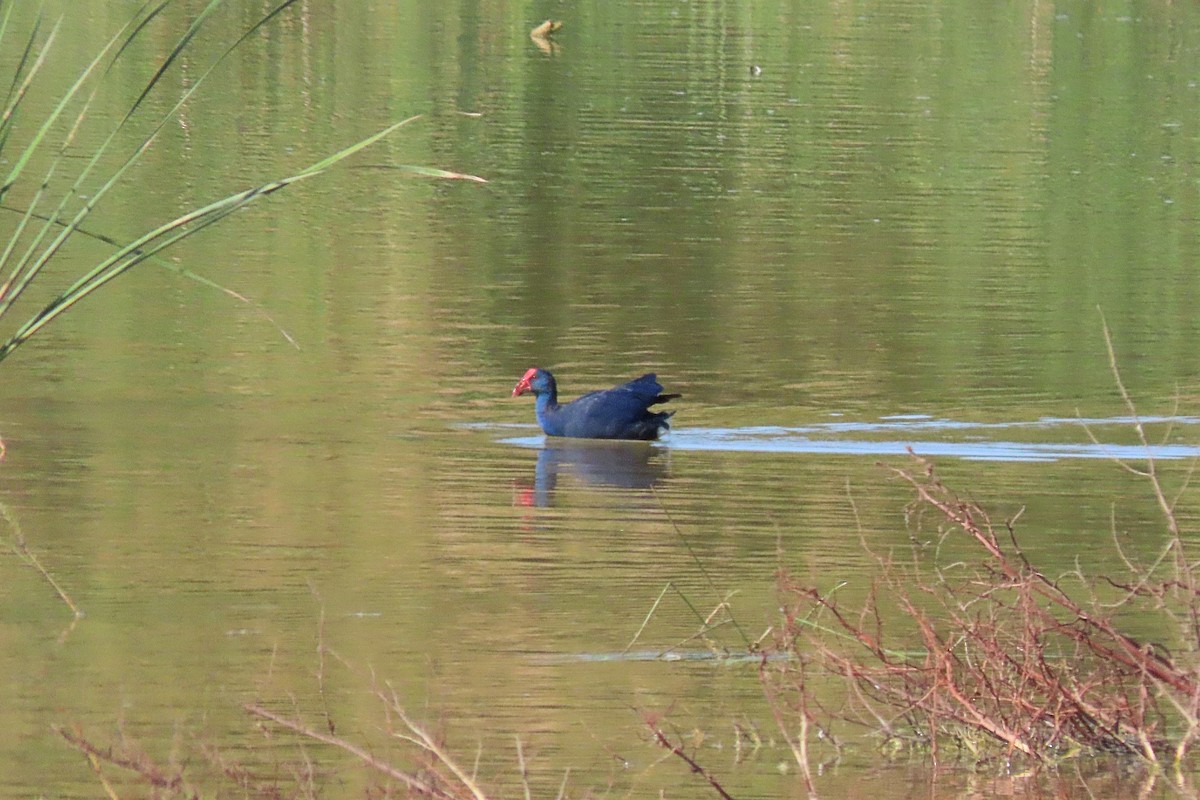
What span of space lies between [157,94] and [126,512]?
26.0 m

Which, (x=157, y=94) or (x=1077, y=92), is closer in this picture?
(x=157, y=94)

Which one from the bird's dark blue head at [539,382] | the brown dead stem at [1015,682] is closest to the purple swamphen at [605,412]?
the bird's dark blue head at [539,382]

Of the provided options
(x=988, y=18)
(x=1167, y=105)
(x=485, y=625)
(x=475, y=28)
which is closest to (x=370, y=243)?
(x=485, y=625)

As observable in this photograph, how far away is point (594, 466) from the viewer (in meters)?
12.2

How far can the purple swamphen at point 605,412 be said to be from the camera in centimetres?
1255

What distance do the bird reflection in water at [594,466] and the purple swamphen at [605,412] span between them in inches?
3.2

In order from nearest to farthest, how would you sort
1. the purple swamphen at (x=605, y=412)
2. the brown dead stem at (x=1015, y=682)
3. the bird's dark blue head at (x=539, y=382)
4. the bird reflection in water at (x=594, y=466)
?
the brown dead stem at (x=1015, y=682) < the bird reflection in water at (x=594, y=466) < the purple swamphen at (x=605, y=412) < the bird's dark blue head at (x=539, y=382)

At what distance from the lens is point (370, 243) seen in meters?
20.8

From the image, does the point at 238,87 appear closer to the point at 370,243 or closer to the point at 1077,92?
the point at 1077,92

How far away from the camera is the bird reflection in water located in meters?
11.3

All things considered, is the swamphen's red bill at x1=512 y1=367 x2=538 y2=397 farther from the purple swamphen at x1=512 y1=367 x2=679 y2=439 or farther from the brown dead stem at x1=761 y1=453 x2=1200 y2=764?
the brown dead stem at x1=761 y1=453 x2=1200 y2=764

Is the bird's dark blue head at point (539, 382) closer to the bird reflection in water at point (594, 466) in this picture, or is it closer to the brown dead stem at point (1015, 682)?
the bird reflection in water at point (594, 466)

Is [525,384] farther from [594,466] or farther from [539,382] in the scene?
[594,466]

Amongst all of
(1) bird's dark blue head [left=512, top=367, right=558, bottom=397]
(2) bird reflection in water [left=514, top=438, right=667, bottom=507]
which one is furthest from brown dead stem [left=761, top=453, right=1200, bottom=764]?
(1) bird's dark blue head [left=512, top=367, right=558, bottom=397]
